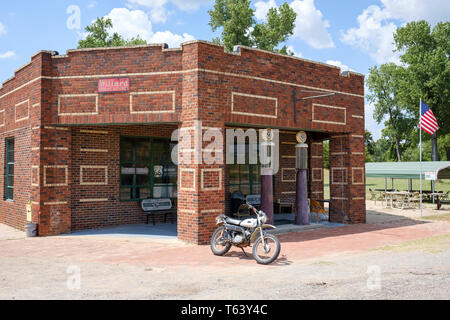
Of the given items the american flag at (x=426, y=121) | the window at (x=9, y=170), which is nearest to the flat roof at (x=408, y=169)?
the american flag at (x=426, y=121)

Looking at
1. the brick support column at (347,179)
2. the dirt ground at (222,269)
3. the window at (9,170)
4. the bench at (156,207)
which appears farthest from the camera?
the window at (9,170)

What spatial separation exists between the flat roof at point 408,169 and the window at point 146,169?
1496cm

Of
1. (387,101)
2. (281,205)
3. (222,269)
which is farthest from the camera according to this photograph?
(387,101)

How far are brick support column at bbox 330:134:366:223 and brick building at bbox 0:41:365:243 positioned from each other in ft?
0.13

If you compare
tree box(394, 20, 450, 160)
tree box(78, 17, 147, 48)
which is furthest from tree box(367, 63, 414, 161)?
tree box(78, 17, 147, 48)

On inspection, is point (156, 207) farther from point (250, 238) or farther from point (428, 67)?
point (428, 67)

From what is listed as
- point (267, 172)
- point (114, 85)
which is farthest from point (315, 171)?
point (114, 85)

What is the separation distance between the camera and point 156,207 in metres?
14.2

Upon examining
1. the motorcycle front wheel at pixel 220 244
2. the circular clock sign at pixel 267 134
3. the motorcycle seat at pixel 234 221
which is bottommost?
the motorcycle front wheel at pixel 220 244

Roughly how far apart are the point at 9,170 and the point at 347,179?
506 inches

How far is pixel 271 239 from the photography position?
28.1 ft

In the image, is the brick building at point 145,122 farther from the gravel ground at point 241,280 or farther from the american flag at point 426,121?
the american flag at point 426,121

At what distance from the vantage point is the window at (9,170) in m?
15.4

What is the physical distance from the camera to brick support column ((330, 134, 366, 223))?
1480 centimetres
